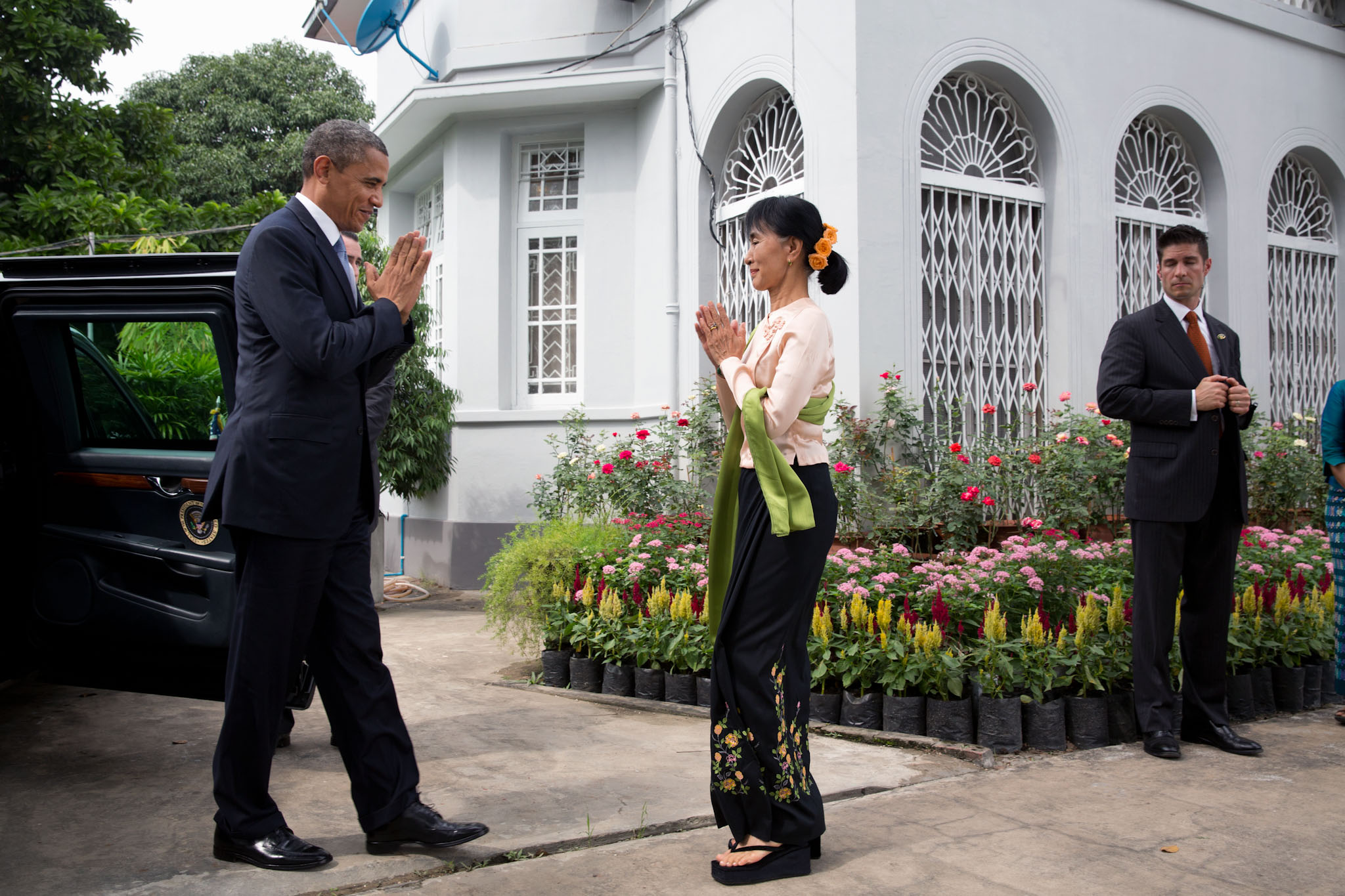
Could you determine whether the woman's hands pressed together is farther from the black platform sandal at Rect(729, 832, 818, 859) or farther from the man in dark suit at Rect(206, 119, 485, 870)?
the black platform sandal at Rect(729, 832, 818, 859)

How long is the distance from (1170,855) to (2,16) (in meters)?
10.9

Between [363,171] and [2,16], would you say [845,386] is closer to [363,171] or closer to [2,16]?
[363,171]

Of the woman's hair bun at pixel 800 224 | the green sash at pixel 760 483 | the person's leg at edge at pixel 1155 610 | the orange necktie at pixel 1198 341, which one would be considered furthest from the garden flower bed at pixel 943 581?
the woman's hair bun at pixel 800 224

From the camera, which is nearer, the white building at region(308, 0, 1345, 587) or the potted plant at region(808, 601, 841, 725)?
the potted plant at region(808, 601, 841, 725)

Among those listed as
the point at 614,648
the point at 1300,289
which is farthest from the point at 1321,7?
the point at 614,648

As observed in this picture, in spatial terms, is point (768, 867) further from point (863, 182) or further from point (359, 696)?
point (863, 182)

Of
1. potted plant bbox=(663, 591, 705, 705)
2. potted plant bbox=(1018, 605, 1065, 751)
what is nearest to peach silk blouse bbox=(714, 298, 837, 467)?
potted plant bbox=(1018, 605, 1065, 751)

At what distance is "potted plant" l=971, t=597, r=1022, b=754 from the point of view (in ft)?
13.7

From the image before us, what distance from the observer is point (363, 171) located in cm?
304

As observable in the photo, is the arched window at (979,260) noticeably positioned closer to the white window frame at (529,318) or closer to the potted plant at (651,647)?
the potted plant at (651,647)

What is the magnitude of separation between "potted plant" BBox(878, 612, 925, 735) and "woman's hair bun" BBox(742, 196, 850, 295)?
190 cm

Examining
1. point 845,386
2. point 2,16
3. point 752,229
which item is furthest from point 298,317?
point 2,16

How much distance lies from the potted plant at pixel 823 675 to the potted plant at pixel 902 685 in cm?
21

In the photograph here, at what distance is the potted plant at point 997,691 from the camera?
418 cm
